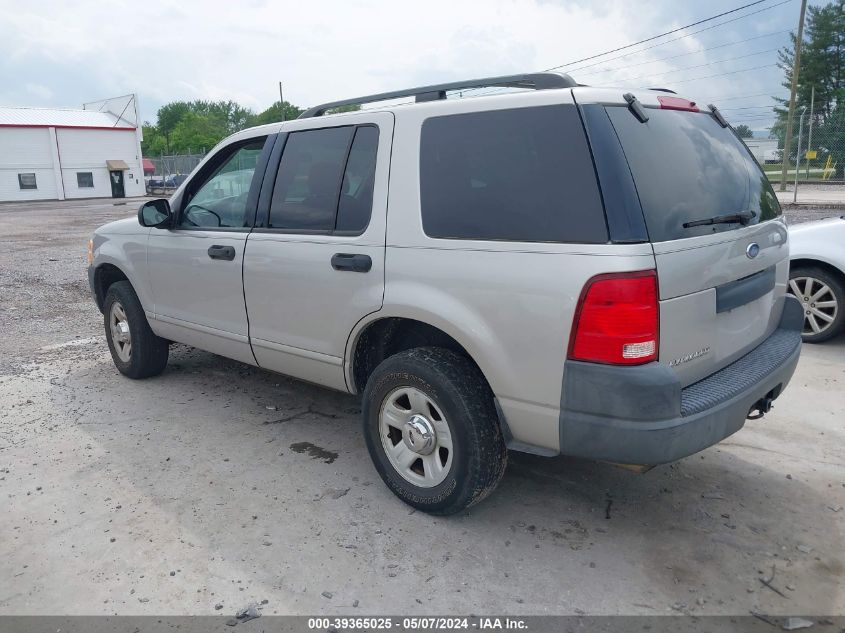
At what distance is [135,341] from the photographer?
5312 millimetres

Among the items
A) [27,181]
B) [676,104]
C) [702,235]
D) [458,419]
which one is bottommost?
[458,419]

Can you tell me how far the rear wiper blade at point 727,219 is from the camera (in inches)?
113

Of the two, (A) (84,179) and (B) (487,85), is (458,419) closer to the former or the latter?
(B) (487,85)

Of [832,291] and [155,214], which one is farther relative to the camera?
[832,291]

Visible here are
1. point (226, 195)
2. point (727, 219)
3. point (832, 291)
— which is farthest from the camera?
point (832, 291)

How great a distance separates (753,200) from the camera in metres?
3.38

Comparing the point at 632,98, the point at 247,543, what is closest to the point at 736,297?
the point at 632,98

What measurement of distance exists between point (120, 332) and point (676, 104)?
4425 mm

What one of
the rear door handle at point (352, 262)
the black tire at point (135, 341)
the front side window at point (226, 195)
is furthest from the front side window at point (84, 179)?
the rear door handle at point (352, 262)

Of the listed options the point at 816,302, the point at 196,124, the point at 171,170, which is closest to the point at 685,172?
the point at 816,302

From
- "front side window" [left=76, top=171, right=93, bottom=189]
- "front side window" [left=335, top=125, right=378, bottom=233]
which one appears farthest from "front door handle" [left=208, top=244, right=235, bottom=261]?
"front side window" [left=76, top=171, right=93, bottom=189]

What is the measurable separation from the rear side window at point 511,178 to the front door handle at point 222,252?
1502 mm

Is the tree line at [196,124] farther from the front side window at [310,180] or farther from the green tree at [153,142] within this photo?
the front side window at [310,180]

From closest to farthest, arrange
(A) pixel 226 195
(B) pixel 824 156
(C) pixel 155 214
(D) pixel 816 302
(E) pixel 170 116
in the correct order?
(A) pixel 226 195 < (C) pixel 155 214 < (D) pixel 816 302 < (B) pixel 824 156 < (E) pixel 170 116
